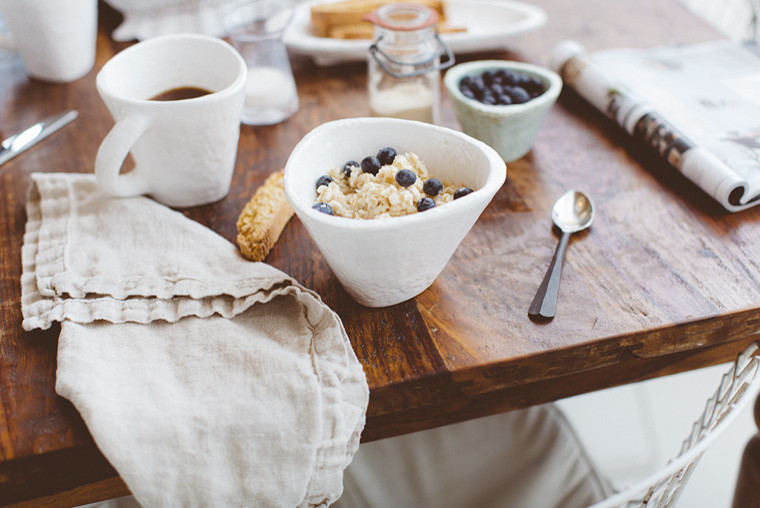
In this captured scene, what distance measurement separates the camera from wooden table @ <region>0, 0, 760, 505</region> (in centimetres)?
59

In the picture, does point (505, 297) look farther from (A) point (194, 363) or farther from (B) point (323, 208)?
(A) point (194, 363)

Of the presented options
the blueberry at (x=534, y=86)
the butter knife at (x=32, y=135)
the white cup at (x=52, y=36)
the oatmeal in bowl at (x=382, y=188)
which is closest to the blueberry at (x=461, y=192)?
the oatmeal in bowl at (x=382, y=188)

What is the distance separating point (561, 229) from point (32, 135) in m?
0.81

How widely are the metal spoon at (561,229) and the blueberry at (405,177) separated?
193 millimetres

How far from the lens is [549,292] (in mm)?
663

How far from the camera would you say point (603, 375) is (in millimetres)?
799

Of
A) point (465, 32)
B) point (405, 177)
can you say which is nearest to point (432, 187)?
point (405, 177)

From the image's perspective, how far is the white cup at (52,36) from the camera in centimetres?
99

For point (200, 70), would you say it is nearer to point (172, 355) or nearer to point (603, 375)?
point (172, 355)

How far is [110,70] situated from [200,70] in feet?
0.39

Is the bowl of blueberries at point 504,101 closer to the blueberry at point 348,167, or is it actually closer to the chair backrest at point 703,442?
the blueberry at point 348,167

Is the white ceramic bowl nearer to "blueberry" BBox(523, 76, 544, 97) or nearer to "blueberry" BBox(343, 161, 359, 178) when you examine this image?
"blueberry" BBox(343, 161, 359, 178)

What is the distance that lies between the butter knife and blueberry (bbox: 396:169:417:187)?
24.6 inches

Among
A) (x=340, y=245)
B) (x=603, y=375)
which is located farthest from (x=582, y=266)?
(x=340, y=245)
